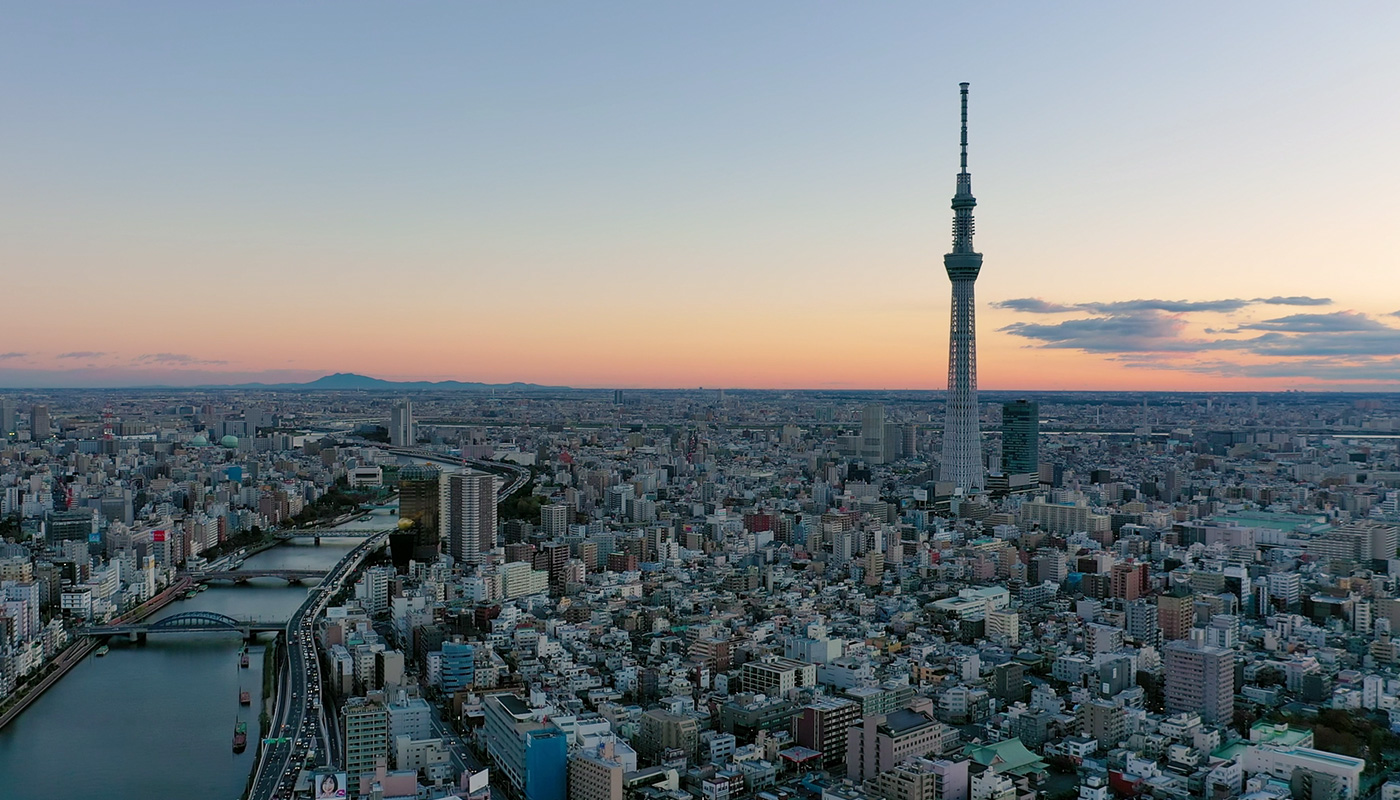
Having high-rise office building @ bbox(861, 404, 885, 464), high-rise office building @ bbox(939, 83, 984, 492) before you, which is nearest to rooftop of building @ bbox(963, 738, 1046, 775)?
high-rise office building @ bbox(939, 83, 984, 492)

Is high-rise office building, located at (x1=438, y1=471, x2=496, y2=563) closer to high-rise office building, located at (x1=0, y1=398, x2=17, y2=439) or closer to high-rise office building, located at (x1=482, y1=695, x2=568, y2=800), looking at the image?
high-rise office building, located at (x1=482, y1=695, x2=568, y2=800)

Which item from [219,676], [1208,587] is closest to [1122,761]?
[1208,587]

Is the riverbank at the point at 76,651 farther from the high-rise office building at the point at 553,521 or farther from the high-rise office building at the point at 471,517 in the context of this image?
the high-rise office building at the point at 553,521

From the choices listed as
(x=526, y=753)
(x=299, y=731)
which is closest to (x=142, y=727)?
(x=299, y=731)

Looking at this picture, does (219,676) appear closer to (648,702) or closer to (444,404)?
(648,702)

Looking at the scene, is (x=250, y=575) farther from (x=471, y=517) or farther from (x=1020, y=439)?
(x=1020, y=439)
